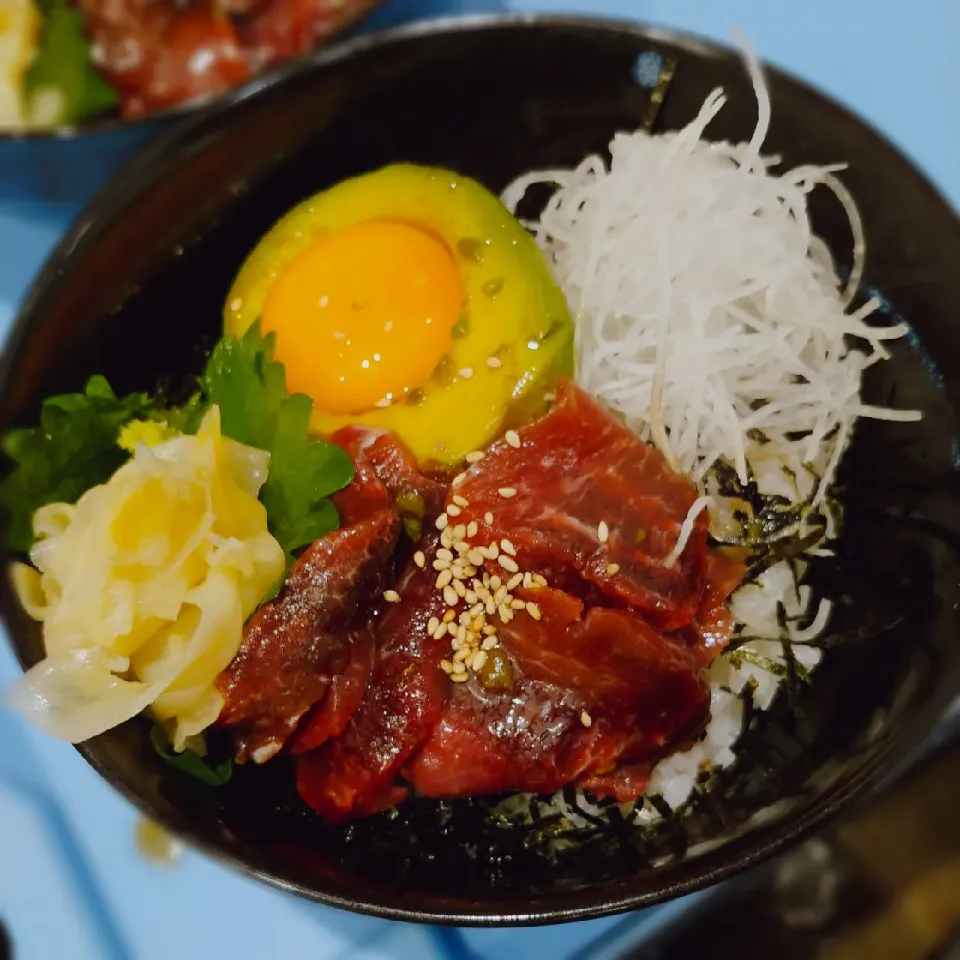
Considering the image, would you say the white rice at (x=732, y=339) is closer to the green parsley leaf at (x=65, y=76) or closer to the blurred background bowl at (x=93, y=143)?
the blurred background bowl at (x=93, y=143)

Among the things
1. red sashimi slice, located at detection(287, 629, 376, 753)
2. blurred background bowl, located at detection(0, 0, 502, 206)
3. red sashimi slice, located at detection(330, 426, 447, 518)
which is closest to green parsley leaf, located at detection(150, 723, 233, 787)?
red sashimi slice, located at detection(287, 629, 376, 753)

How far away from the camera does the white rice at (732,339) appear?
1.92 metres

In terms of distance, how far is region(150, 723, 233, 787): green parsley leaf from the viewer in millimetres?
1561

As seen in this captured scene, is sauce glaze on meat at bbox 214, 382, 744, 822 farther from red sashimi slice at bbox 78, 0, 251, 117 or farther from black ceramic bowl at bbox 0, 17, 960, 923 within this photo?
red sashimi slice at bbox 78, 0, 251, 117

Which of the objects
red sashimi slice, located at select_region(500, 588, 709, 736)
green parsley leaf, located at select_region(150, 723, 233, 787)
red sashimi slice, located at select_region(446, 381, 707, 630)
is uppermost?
red sashimi slice, located at select_region(446, 381, 707, 630)

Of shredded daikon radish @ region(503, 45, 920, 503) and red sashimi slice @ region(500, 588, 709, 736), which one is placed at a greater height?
shredded daikon radish @ region(503, 45, 920, 503)

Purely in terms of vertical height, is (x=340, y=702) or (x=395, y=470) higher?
(x=395, y=470)

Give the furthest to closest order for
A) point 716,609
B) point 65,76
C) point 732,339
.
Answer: point 65,76, point 732,339, point 716,609

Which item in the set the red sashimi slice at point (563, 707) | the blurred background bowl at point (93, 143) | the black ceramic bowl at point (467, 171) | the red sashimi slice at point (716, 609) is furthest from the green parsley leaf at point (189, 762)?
the blurred background bowl at point (93, 143)

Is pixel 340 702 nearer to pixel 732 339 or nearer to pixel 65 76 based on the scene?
pixel 732 339

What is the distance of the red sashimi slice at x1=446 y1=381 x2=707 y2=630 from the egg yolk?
0.85 feet

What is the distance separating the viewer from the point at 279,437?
1711 mm

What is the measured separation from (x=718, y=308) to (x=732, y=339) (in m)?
0.07

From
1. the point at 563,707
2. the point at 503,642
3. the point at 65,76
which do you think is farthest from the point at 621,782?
the point at 65,76
